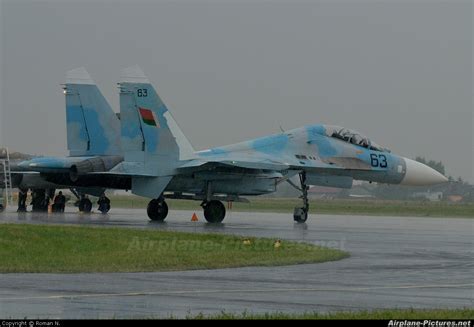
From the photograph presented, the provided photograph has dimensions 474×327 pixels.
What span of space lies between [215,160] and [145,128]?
104 inches

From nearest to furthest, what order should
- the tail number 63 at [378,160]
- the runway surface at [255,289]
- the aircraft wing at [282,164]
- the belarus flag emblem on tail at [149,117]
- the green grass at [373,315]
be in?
the green grass at [373,315], the runway surface at [255,289], the aircraft wing at [282,164], the belarus flag emblem on tail at [149,117], the tail number 63 at [378,160]

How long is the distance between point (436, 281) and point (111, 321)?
24.5ft

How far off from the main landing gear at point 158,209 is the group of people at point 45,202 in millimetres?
9477

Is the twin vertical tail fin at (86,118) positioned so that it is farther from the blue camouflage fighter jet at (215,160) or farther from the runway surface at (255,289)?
the runway surface at (255,289)

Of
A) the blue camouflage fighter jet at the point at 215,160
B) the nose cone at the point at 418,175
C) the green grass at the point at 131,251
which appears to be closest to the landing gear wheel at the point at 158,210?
the blue camouflage fighter jet at the point at 215,160

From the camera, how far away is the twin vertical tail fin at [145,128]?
3659cm

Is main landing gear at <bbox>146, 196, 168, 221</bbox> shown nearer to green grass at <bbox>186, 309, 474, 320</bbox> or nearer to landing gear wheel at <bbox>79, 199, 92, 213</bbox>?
landing gear wheel at <bbox>79, 199, 92, 213</bbox>

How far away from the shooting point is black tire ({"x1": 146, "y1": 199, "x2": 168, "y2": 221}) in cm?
3819

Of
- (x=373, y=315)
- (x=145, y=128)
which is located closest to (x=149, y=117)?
(x=145, y=128)

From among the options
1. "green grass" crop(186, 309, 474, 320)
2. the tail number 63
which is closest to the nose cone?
the tail number 63

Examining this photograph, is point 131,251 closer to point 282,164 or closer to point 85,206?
point 282,164

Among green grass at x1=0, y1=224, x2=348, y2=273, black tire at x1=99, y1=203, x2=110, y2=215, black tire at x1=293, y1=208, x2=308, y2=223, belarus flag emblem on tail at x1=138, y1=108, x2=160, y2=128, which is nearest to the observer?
green grass at x1=0, y1=224, x2=348, y2=273

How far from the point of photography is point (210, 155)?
38.3m

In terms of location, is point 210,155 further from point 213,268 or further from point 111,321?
point 111,321
